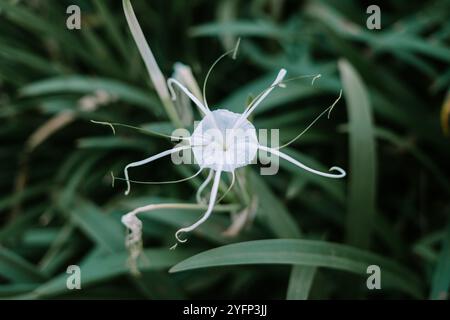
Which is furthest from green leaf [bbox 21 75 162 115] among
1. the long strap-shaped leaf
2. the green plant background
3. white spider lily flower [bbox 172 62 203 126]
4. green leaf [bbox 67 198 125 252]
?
the long strap-shaped leaf

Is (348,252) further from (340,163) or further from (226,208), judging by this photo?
(340,163)

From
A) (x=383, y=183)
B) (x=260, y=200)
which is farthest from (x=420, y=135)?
(x=260, y=200)

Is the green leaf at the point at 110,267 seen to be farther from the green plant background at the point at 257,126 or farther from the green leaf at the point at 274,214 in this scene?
the green leaf at the point at 274,214

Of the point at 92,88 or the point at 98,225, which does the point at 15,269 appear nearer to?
the point at 98,225

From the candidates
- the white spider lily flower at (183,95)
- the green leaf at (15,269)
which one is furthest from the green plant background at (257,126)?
the white spider lily flower at (183,95)

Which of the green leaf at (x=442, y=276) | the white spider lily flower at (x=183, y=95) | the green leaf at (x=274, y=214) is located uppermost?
the white spider lily flower at (x=183, y=95)

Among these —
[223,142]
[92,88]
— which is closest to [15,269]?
[92,88]
